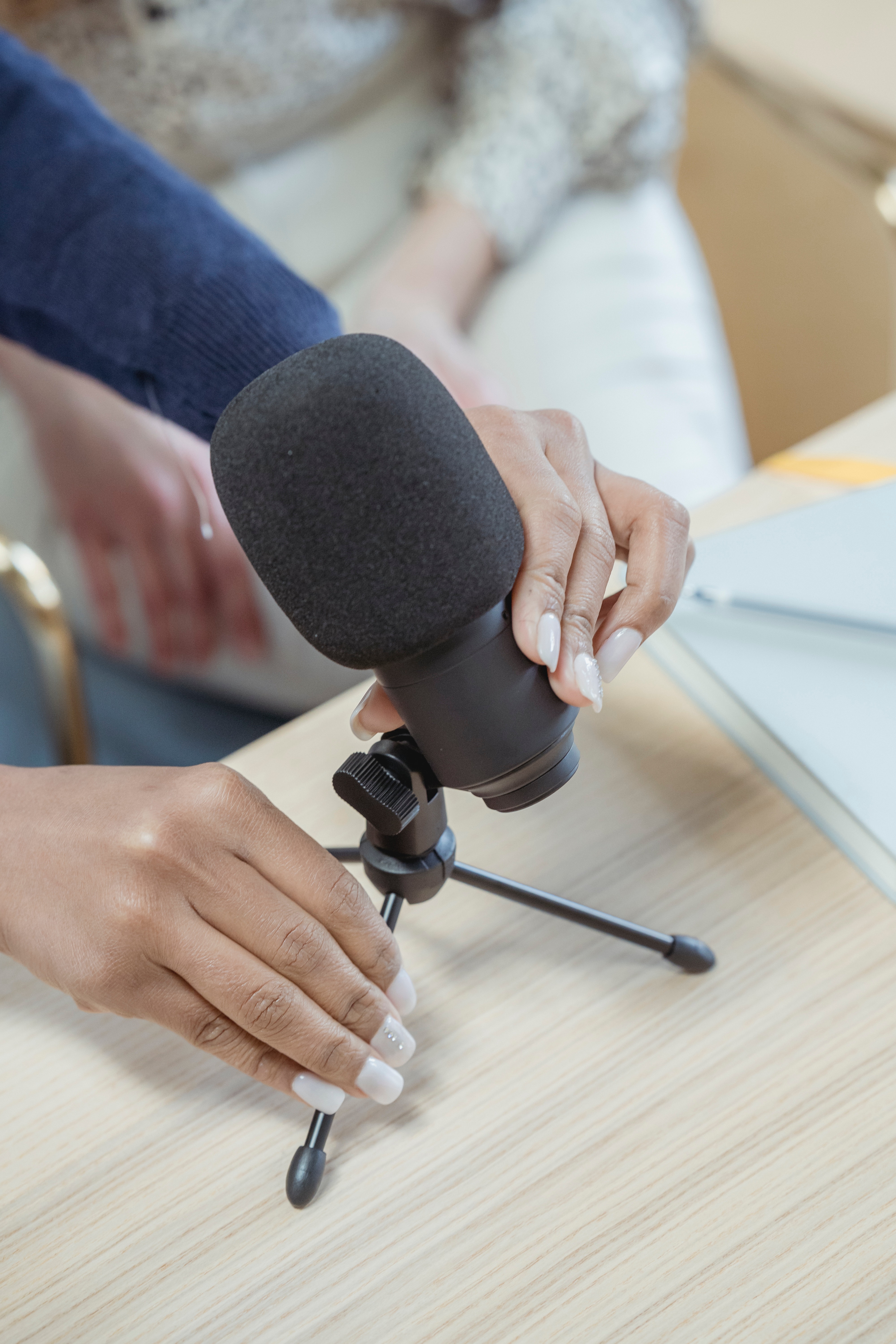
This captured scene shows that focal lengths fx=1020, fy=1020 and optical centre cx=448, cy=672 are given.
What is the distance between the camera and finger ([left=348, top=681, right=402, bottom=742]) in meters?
0.41

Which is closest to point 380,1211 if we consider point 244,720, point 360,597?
point 360,597

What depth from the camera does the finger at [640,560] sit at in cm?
40

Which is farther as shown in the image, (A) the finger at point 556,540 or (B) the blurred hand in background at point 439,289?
(B) the blurred hand in background at point 439,289

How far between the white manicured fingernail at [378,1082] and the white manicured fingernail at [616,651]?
168 millimetres

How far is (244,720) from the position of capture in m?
0.90

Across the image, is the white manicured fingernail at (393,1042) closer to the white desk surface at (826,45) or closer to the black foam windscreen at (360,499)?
the black foam windscreen at (360,499)

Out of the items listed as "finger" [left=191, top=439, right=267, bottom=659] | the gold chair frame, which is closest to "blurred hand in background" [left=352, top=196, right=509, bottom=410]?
"finger" [left=191, top=439, right=267, bottom=659]

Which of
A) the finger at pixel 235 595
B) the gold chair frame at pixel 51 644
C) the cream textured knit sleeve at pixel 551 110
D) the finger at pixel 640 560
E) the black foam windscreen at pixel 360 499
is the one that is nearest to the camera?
the black foam windscreen at pixel 360 499

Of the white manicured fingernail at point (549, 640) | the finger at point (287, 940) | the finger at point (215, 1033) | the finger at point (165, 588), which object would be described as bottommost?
the finger at point (165, 588)

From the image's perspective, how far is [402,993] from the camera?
0.40 m

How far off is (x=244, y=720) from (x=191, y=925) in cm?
54

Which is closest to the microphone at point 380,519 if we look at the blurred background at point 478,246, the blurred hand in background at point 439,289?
the blurred background at point 478,246

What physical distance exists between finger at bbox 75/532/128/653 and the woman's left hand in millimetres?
510

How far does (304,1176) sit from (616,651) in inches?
9.0
